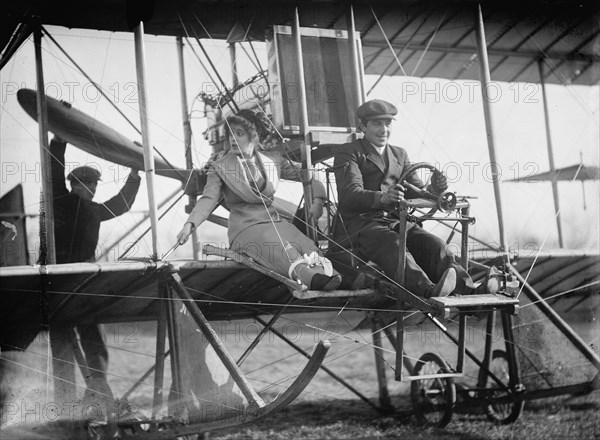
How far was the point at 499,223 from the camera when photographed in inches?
252

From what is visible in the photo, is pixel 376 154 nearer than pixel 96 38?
Yes

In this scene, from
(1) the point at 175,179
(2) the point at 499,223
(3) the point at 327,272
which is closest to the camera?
(3) the point at 327,272

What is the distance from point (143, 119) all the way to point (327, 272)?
2.01m

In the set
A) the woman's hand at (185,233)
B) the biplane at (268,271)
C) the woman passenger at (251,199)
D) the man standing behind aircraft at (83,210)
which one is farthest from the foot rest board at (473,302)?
the man standing behind aircraft at (83,210)

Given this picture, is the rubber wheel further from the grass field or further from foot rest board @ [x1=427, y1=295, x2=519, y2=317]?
foot rest board @ [x1=427, y1=295, x2=519, y2=317]

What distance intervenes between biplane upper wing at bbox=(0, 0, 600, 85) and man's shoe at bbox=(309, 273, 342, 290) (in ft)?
7.91

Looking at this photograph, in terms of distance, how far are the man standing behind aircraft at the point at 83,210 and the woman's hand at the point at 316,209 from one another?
2282mm

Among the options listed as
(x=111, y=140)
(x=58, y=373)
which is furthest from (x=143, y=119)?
(x=58, y=373)

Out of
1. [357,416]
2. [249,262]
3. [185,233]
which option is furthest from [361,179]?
[357,416]

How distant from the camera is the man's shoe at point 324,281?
5008mm

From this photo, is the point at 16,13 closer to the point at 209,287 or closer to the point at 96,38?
the point at 96,38

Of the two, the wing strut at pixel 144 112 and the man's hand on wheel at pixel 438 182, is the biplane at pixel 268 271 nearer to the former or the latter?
the wing strut at pixel 144 112

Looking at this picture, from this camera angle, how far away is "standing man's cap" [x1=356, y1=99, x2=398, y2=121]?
213 inches

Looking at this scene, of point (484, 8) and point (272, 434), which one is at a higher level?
point (484, 8)
